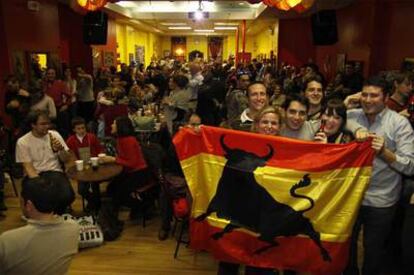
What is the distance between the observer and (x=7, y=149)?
5.93 m

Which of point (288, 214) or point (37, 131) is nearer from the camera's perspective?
point (288, 214)

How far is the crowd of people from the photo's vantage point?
248 centimetres

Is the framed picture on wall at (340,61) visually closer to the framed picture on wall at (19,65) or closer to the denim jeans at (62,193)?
the framed picture on wall at (19,65)

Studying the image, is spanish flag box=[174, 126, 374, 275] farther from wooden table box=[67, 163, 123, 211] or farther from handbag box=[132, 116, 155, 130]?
handbag box=[132, 116, 155, 130]

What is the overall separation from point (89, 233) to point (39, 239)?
7.82 ft

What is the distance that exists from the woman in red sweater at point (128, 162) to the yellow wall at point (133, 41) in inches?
492

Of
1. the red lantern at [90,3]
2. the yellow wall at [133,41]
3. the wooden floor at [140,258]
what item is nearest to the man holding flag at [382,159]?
the wooden floor at [140,258]

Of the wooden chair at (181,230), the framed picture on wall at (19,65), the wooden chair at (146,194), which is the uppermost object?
the framed picture on wall at (19,65)

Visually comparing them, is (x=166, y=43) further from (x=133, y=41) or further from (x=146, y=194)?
(x=146, y=194)

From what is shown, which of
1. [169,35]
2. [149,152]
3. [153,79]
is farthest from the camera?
[169,35]

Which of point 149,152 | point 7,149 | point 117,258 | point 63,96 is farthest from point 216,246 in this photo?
point 63,96

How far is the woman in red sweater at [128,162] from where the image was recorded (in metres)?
4.30

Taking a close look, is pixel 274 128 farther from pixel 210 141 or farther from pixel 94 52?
pixel 94 52

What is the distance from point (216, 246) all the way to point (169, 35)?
2741cm
